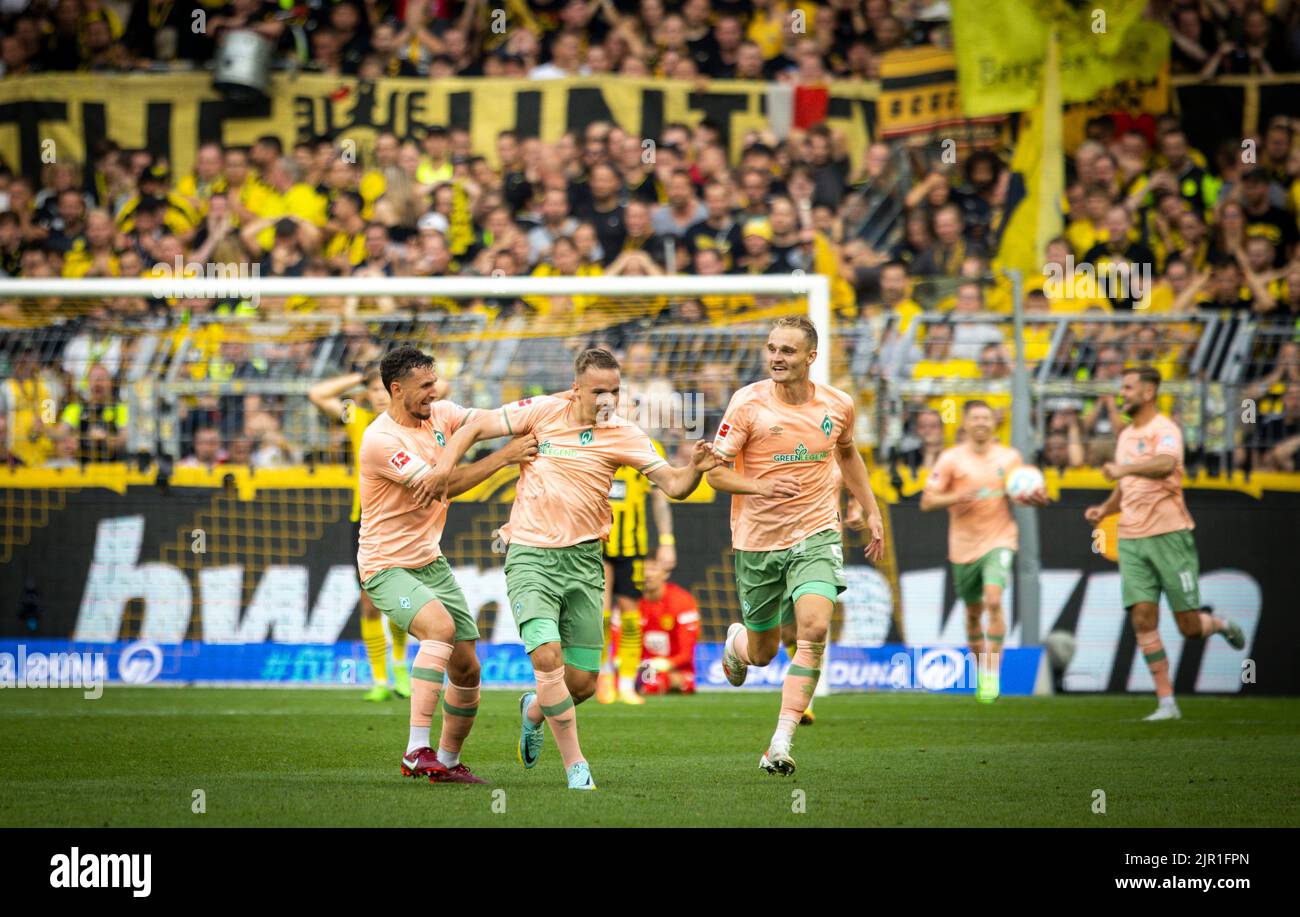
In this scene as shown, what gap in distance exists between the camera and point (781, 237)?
16188 mm

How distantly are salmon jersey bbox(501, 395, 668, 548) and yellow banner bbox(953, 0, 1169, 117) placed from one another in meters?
10.5

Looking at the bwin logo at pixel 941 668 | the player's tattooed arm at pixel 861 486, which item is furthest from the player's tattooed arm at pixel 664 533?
the player's tattooed arm at pixel 861 486

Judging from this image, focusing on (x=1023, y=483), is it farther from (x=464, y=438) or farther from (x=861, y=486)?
(x=464, y=438)

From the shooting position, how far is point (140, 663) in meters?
14.8

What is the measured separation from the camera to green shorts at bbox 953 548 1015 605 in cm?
1356

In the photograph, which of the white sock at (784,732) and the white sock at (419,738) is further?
the white sock at (784,732)

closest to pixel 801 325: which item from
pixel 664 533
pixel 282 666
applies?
pixel 664 533

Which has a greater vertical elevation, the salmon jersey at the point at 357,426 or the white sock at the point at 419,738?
the salmon jersey at the point at 357,426

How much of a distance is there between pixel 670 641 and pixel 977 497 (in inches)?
113

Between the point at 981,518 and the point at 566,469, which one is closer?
the point at 566,469

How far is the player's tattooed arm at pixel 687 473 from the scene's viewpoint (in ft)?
26.2

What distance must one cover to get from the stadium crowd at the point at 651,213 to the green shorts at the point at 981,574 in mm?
1432

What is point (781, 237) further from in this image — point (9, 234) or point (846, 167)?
point (9, 234)

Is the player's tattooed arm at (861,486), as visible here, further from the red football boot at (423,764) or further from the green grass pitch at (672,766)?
the red football boot at (423,764)
